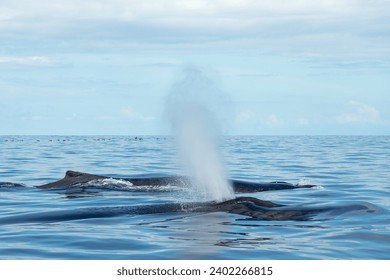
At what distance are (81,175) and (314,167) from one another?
624 inches

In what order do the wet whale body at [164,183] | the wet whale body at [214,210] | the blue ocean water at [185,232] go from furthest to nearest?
the wet whale body at [164,183]
the wet whale body at [214,210]
the blue ocean water at [185,232]

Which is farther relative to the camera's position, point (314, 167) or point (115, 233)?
point (314, 167)

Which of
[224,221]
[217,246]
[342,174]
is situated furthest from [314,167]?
[217,246]

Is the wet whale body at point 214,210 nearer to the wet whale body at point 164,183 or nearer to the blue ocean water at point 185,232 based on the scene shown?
the blue ocean water at point 185,232

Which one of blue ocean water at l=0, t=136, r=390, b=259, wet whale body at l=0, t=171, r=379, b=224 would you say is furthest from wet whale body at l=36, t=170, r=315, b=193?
Result: wet whale body at l=0, t=171, r=379, b=224

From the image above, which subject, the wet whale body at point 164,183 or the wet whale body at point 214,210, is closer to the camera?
the wet whale body at point 214,210

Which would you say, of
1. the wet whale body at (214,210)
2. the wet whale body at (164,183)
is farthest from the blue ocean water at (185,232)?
the wet whale body at (164,183)

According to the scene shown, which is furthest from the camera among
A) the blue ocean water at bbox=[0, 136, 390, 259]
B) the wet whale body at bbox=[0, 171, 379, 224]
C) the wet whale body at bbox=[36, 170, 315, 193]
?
the wet whale body at bbox=[36, 170, 315, 193]

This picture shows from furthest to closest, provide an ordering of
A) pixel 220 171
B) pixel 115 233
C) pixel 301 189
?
pixel 301 189
pixel 220 171
pixel 115 233

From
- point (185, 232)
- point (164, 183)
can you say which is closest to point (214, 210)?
point (185, 232)

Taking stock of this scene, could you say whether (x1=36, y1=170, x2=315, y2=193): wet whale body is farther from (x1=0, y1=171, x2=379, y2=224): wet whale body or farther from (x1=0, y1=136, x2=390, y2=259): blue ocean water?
(x1=0, y1=171, x2=379, y2=224): wet whale body

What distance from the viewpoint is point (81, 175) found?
28109mm
